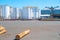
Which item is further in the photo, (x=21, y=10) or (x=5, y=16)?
(x=21, y=10)

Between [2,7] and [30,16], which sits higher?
[2,7]

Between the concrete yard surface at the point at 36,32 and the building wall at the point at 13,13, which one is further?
the building wall at the point at 13,13

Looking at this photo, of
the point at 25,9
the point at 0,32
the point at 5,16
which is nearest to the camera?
the point at 0,32

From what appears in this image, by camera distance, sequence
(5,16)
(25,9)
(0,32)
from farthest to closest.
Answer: (25,9)
(5,16)
(0,32)

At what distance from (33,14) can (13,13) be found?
41.5 feet

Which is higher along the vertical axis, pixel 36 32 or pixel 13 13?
pixel 36 32

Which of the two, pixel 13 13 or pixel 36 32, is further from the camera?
pixel 13 13

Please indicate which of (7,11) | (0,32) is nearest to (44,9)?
(7,11)

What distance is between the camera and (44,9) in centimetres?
8638

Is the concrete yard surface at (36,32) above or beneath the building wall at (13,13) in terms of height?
above

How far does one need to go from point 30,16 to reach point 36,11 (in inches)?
295

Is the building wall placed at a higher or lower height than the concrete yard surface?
lower

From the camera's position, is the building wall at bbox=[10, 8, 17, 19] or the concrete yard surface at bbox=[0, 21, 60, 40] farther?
the building wall at bbox=[10, 8, 17, 19]

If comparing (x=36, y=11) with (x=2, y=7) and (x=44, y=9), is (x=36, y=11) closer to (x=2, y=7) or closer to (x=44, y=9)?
(x=44, y=9)
